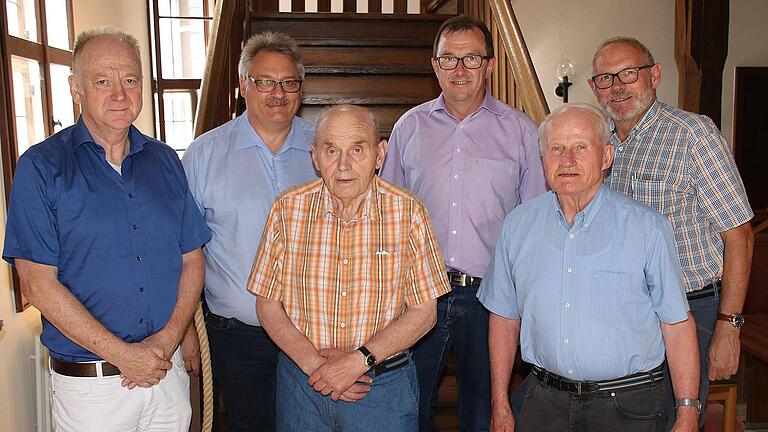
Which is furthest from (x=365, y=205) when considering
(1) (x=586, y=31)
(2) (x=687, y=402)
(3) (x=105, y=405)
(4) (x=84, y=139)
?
(1) (x=586, y=31)

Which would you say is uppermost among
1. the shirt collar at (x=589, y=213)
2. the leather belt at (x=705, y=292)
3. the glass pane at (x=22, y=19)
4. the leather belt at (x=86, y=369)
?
the glass pane at (x=22, y=19)

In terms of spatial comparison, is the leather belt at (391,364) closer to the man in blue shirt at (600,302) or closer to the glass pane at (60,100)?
the man in blue shirt at (600,302)

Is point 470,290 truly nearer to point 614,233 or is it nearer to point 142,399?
point 614,233

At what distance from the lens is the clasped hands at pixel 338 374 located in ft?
6.40

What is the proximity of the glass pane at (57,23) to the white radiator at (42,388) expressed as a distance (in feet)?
6.26

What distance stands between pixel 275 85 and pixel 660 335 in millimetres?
1447

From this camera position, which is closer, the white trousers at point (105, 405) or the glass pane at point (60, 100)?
the white trousers at point (105, 405)

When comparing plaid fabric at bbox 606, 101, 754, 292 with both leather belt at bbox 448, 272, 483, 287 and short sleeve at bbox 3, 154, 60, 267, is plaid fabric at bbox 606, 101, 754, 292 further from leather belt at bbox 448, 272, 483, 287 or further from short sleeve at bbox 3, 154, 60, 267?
short sleeve at bbox 3, 154, 60, 267

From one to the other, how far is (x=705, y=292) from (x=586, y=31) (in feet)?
19.3

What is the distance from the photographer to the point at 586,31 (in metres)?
7.78

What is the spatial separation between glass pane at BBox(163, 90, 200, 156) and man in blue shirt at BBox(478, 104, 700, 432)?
5889 millimetres

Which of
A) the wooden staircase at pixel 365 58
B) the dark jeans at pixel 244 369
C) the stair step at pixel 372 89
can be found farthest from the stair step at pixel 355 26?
the dark jeans at pixel 244 369

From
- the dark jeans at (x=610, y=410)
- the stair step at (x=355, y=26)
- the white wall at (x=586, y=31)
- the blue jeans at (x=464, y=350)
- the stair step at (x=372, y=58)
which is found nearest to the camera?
the dark jeans at (x=610, y=410)

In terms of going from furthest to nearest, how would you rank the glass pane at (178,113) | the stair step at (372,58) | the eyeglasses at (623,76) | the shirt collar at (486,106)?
the glass pane at (178,113) → the stair step at (372,58) → the shirt collar at (486,106) → the eyeglasses at (623,76)
